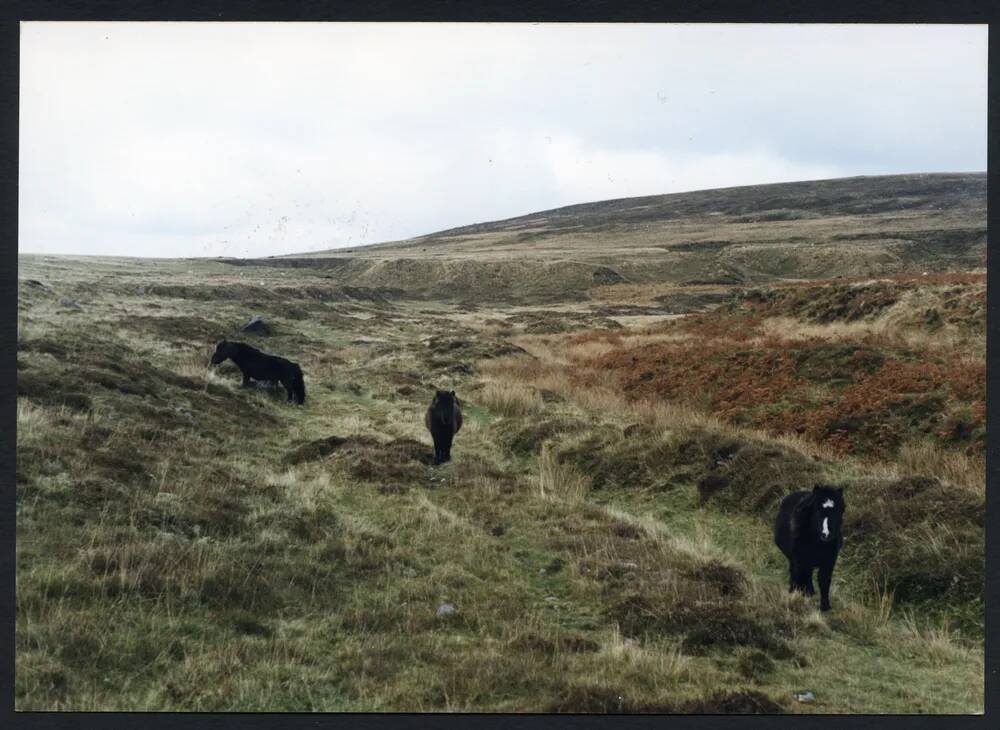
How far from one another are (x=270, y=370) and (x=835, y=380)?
14635 mm

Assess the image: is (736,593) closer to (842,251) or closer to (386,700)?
(386,700)

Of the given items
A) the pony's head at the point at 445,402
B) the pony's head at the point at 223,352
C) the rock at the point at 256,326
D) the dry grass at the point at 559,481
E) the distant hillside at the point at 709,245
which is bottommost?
the dry grass at the point at 559,481

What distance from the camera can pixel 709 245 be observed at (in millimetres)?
98438

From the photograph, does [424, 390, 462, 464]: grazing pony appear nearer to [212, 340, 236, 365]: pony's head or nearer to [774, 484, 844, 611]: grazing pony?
[774, 484, 844, 611]: grazing pony

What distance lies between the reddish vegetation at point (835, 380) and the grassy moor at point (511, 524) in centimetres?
9

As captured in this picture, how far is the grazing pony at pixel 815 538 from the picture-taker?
7684mm

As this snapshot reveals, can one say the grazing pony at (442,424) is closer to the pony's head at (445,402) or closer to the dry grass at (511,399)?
the pony's head at (445,402)

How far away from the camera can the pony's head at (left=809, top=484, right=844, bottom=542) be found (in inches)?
301

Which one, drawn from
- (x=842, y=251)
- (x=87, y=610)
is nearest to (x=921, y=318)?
(x=87, y=610)

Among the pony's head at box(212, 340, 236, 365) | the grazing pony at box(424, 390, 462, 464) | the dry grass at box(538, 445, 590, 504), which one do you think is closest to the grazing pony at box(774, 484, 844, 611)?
the dry grass at box(538, 445, 590, 504)

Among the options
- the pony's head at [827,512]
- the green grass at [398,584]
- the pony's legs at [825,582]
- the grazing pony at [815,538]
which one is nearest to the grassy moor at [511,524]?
the green grass at [398,584]

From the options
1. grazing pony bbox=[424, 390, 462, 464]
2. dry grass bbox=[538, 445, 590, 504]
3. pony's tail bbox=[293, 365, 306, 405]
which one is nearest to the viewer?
dry grass bbox=[538, 445, 590, 504]

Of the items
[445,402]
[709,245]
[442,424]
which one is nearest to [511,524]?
[442,424]

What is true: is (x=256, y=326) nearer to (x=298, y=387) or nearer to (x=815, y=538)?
(x=298, y=387)
